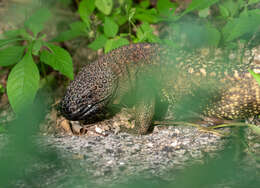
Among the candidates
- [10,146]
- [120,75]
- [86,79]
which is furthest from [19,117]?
[120,75]

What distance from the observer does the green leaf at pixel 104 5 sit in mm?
3277

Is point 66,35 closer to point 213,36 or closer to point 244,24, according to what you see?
point 213,36

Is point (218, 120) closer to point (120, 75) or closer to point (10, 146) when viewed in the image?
point (120, 75)

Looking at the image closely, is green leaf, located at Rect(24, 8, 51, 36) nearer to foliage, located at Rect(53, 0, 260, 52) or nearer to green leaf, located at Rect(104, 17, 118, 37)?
foliage, located at Rect(53, 0, 260, 52)

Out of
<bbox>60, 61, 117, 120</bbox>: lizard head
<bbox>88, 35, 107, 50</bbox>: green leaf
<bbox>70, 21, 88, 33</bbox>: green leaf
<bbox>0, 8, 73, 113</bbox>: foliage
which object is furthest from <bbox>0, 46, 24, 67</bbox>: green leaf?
<bbox>70, 21, 88, 33</bbox>: green leaf

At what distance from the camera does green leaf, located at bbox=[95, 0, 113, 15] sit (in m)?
3.28

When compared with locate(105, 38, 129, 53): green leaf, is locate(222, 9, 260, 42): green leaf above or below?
above

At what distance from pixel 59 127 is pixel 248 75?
5.54ft

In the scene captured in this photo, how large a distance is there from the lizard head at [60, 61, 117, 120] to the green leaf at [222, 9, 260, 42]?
3.69 ft

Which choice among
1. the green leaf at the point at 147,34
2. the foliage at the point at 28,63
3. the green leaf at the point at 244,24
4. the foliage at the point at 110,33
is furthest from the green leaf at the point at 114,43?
the green leaf at the point at 244,24

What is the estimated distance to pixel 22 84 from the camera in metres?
2.21

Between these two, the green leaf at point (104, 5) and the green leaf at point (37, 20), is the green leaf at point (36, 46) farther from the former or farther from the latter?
the green leaf at point (104, 5)

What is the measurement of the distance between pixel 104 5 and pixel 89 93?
50.0 inches

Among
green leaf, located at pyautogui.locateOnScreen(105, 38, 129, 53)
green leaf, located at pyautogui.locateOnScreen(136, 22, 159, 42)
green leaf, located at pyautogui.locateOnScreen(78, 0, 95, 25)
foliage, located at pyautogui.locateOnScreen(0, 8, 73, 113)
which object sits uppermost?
green leaf, located at pyautogui.locateOnScreen(78, 0, 95, 25)
